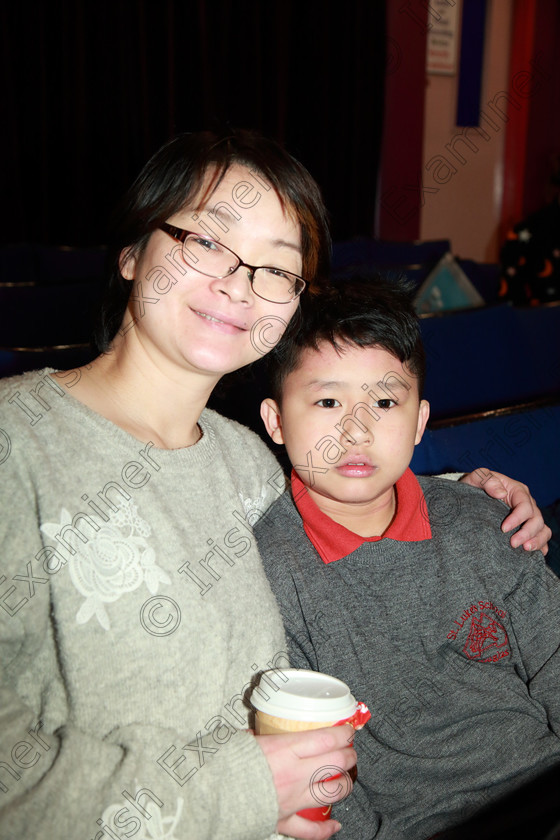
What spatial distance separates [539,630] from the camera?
1.24m

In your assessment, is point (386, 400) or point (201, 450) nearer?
point (201, 450)

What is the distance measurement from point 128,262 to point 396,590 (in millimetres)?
691

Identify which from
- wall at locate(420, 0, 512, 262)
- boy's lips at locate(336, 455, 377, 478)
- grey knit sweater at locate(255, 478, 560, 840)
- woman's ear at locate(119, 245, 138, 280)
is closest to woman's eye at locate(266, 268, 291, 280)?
woman's ear at locate(119, 245, 138, 280)

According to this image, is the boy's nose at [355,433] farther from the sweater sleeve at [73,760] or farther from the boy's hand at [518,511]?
the sweater sleeve at [73,760]

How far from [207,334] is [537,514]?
698 mm

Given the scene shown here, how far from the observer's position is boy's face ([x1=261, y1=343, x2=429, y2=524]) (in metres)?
1.27

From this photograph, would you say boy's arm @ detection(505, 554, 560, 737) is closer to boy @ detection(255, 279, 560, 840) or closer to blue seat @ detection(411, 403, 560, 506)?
boy @ detection(255, 279, 560, 840)

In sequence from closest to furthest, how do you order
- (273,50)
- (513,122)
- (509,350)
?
(509,350) → (273,50) → (513,122)

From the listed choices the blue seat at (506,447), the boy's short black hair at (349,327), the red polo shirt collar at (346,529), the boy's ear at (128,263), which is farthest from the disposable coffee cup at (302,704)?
the blue seat at (506,447)

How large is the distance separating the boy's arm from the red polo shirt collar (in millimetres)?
184

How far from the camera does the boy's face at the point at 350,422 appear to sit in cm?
127

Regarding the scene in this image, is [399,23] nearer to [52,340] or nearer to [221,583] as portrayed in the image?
[52,340]

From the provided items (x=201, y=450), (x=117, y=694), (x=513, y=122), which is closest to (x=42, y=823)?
(x=117, y=694)

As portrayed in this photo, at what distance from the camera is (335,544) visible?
4.16ft
